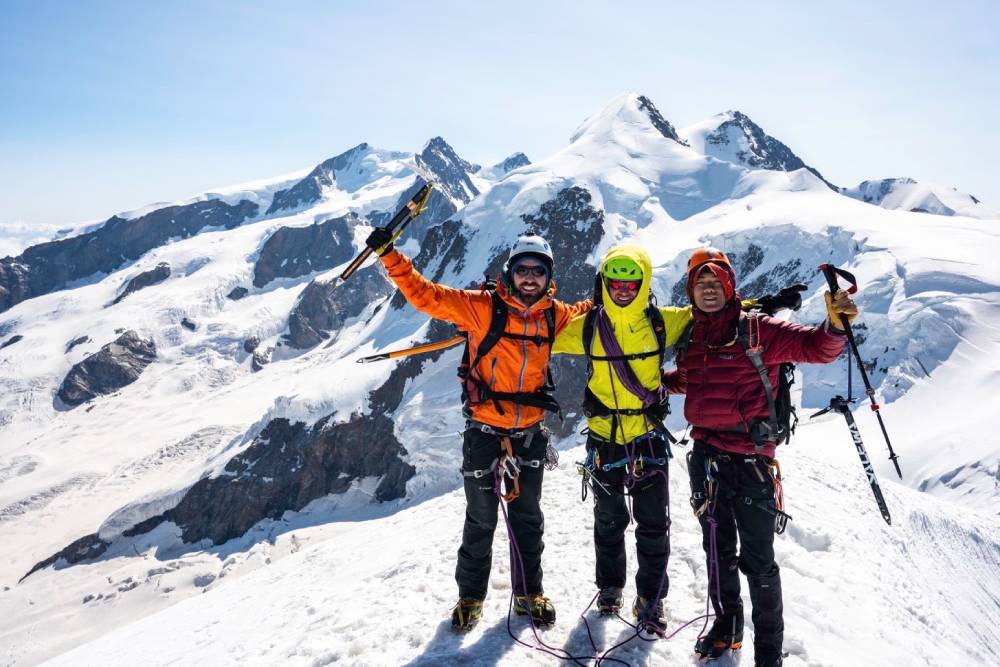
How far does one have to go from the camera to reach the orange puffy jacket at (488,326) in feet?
19.4

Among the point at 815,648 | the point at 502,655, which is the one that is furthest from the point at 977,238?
the point at 502,655

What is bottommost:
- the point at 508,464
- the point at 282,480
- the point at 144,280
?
the point at 282,480

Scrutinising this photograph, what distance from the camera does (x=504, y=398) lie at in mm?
5922

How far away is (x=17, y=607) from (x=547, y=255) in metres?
65.6

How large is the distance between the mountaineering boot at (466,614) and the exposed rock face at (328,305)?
124m

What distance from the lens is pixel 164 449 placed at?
83.2 metres

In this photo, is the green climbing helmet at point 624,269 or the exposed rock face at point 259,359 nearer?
the green climbing helmet at point 624,269

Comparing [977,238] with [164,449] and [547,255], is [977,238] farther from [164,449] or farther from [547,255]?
[164,449]

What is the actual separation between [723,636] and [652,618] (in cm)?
71

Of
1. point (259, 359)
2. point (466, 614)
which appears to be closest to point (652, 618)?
point (466, 614)

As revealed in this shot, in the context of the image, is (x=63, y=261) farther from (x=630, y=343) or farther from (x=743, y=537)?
(x=743, y=537)

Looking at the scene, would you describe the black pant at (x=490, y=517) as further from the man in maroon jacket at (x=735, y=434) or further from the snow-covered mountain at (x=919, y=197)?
the snow-covered mountain at (x=919, y=197)

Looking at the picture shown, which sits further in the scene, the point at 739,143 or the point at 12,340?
the point at 12,340

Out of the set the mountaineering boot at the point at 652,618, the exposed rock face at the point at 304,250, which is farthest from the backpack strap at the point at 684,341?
the exposed rock face at the point at 304,250
